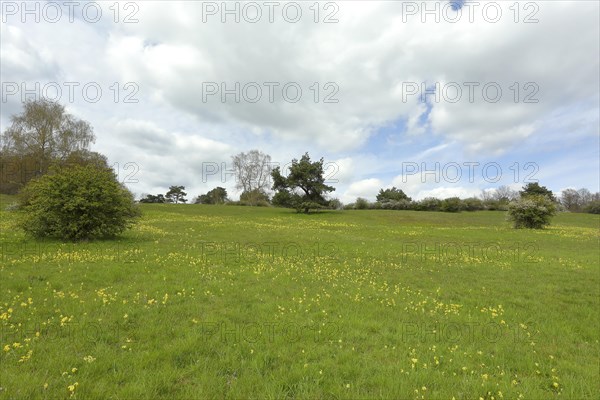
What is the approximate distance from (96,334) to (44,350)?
885 mm

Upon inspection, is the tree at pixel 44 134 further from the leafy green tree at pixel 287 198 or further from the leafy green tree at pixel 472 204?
the leafy green tree at pixel 472 204

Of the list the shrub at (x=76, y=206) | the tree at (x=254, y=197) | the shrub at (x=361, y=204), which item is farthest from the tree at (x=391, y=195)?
the shrub at (x=76, y=206)

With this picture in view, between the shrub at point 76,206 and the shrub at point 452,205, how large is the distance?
243 ft

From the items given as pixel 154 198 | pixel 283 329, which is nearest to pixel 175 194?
pixel 154 198

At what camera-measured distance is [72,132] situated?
47.1 m

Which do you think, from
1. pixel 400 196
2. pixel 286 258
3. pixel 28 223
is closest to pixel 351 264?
pixel 286 258

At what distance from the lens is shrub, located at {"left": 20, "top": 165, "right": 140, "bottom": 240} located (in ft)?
55.1

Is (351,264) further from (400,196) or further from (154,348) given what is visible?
(400,196)

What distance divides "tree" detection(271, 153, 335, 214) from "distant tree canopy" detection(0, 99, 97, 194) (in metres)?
28.1

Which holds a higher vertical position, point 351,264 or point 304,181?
point 304,181

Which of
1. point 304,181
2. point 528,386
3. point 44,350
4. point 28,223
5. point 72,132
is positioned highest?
point 72,132

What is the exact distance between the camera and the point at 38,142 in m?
44.9

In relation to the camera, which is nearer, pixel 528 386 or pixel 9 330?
pixel 528 386

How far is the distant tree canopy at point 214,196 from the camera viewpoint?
363 ft
